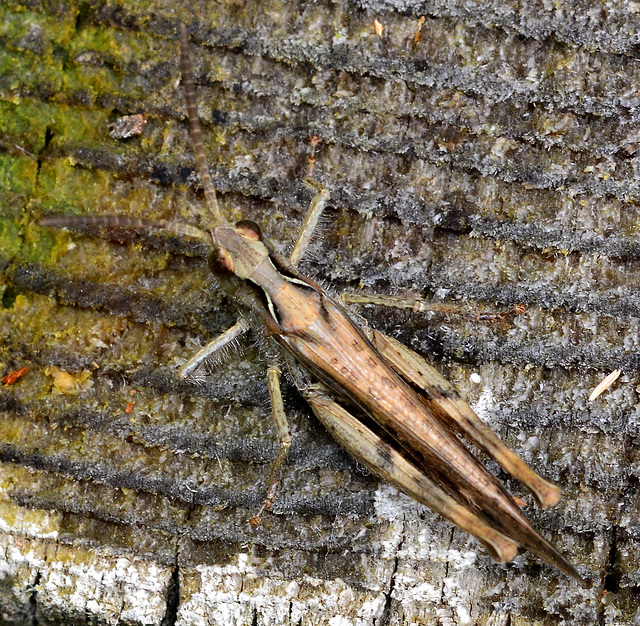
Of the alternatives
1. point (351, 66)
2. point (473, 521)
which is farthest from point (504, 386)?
point (351, 66)

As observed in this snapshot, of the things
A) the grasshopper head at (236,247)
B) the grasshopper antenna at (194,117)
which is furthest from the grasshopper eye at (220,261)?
the grasshopper antenna at (194,117)

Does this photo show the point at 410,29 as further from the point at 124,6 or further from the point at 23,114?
the point at 23,114

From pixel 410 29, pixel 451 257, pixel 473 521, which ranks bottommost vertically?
pixel 473 521

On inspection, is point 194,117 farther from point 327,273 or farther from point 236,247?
point 327,273

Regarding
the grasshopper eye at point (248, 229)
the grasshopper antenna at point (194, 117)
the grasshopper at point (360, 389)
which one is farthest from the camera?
the grasshopper eye at point (248, 229)

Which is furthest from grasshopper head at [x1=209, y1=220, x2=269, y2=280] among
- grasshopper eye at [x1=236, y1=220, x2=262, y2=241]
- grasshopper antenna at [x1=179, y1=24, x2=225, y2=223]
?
grasshopper antenna at [x1=179, y1=24, x2=225, y2=223]

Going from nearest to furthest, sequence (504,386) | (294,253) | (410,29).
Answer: (410,29), (504,386), (294,253)

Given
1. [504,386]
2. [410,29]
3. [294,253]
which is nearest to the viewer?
[410,29]

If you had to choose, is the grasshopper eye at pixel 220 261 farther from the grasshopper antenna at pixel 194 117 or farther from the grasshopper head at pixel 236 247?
the grasshopper antenna at pixel 194 117
